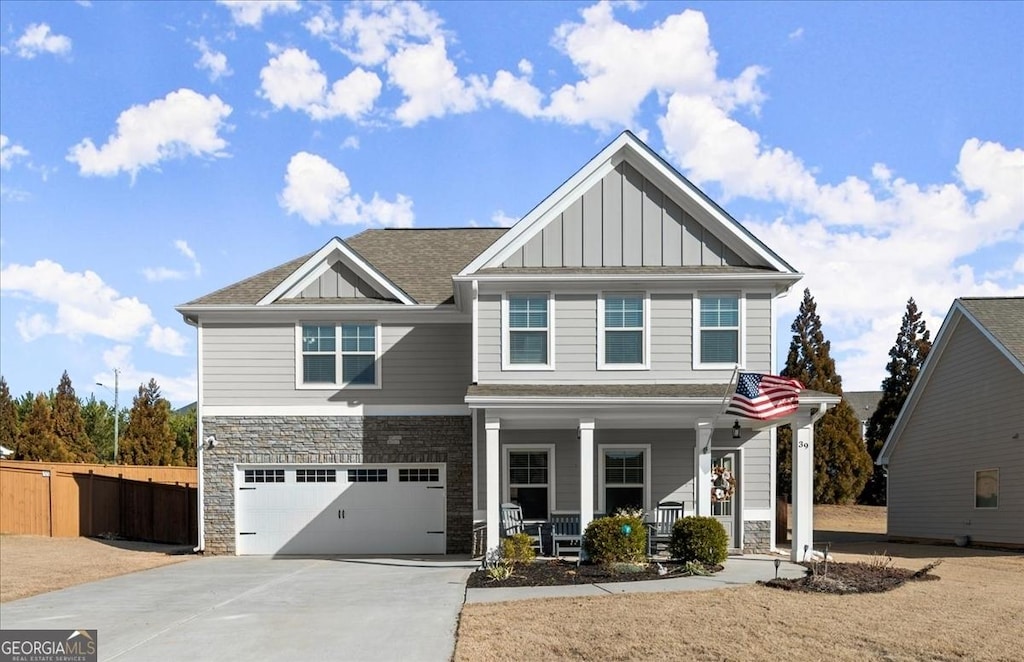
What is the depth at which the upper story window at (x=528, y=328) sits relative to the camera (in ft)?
59.4

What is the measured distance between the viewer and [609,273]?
1784 centimetres

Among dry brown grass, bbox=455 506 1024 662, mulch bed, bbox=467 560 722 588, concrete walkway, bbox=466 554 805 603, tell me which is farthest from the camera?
mulch bed, bbox=467 560 722 588

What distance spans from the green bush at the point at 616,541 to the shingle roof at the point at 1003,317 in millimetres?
10777

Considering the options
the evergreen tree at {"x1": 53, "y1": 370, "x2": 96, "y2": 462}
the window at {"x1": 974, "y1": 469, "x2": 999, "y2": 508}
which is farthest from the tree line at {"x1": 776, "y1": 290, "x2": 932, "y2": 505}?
the evergreen tree at {"x1": 53, "y1": 370, "x2": 96, "y2": 462}

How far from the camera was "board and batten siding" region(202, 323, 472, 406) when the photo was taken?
65.6 feet

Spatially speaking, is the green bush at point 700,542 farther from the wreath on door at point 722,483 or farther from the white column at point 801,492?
the wreath on door at point 722,483

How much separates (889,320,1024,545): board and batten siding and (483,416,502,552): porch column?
12502 millimetres

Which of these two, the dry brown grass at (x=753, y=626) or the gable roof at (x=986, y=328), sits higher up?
the gable roof at (x=986, y=328)

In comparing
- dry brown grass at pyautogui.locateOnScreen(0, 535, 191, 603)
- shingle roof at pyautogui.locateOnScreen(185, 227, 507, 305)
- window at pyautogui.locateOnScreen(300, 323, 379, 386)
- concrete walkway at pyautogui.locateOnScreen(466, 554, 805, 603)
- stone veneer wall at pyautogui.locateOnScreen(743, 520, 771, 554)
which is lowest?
dry brown grass at pyautogui.locateOnScreen(0, 535, 191, 603)

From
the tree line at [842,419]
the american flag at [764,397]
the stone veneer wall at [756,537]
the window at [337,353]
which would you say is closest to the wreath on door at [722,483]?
the stone veneer wall at [756,537]

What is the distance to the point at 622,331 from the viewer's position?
18.1m

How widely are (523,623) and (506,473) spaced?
8310 millimetres

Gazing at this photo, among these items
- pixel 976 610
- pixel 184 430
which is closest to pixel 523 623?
pixel 976 610

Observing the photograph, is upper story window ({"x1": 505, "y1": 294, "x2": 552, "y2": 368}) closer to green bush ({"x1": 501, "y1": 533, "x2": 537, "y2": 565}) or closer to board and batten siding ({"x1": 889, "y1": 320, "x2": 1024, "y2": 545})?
green bush ({"x1": 501, "y1": 533, "x2": 537, "y2": 565})
